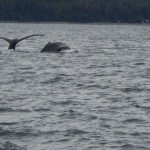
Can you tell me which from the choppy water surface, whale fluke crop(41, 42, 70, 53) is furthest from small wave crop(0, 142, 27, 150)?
whale fluke crop(41, 42, 70, 53)

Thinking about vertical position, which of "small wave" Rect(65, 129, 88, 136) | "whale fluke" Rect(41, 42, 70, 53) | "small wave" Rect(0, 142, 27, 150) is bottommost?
"whale fluke" Rect(41, 42, 70, 53)

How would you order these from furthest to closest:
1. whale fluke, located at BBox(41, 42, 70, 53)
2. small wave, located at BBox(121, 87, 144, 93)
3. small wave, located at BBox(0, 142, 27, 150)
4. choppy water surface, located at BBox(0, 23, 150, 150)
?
whale fluke, located at BBox(41, 42, 70, 53) → small wave, located at BBox(121, 87, 144, 93) → choppy water surface, located at BBox(0, 23, 150, 150) → small wave, located at BBox(0, 142, 27, 150)

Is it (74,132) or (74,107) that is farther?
(74,107)

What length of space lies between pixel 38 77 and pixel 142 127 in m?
A: 15.9

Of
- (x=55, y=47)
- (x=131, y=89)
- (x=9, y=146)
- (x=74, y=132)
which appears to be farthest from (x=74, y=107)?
(x=55, y=47)

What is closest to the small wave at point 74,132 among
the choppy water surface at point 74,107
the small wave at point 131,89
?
the choppy water surface at point 74,107

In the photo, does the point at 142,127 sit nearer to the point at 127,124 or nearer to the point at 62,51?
the point at 127,124

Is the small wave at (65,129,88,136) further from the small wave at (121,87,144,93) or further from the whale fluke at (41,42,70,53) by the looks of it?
the whale fluke at (41,42,70,53)

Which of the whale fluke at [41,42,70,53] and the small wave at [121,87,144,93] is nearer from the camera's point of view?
the small wave at [121,87,144,93]

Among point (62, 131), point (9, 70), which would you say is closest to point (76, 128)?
point (62, 131)

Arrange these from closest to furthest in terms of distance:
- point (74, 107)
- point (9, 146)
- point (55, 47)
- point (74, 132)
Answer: point (9, 146), point (74, 132), point (74, 107), point (55, 47)

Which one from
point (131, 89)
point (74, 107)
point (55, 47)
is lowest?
point (55, 47)

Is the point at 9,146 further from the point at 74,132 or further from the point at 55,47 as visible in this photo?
the point at 55,47

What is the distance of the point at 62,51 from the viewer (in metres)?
61.5
